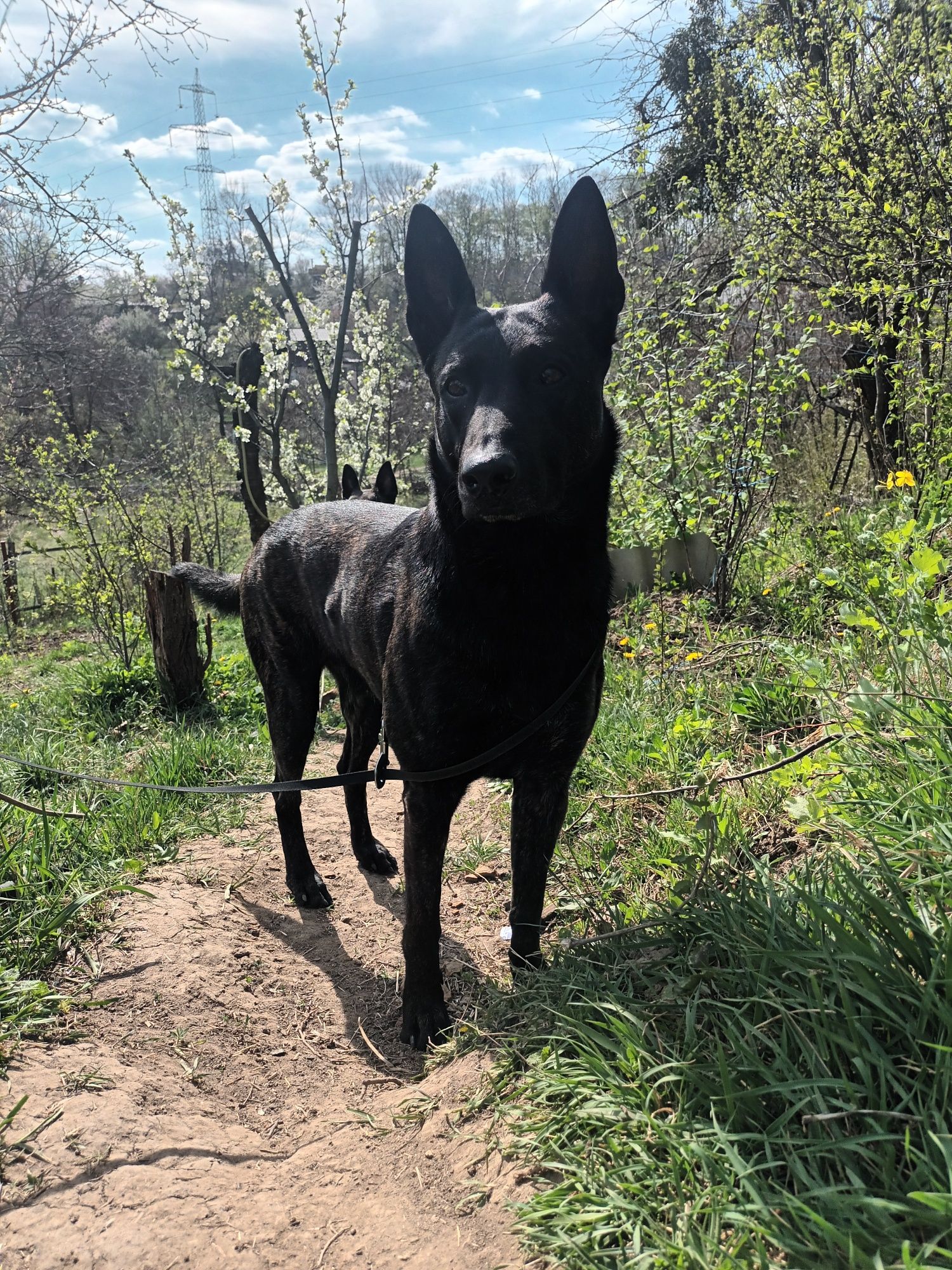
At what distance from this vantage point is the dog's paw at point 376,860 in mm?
3604

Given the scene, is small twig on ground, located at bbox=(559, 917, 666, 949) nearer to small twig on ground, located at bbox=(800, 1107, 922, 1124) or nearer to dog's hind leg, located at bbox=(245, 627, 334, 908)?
small twig on ground, located at bbox=(800, 1107, 922, 1124)

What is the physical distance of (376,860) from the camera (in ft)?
11.8

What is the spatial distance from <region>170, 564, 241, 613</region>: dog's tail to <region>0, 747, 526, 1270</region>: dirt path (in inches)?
51.6

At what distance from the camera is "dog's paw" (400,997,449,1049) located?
242 cm

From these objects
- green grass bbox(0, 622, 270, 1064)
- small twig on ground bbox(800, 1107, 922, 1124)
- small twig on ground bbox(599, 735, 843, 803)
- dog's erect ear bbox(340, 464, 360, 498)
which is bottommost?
green grass bbox(0, 622, 270, 1064)

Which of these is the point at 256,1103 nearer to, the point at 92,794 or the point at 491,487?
the point at 491,487

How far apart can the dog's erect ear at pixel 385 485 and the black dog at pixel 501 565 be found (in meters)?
2.37

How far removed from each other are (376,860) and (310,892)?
38 centimetres

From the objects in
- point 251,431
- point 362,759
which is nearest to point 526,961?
point 362,759

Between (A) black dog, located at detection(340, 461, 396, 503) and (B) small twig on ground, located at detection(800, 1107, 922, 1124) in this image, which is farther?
(A) black dog, located at detection(340, 461, 396, 503)

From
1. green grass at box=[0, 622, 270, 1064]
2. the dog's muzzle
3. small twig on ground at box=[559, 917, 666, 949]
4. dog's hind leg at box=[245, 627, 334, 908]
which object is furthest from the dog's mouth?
green grass at box=[0, 622, 270, 1064]

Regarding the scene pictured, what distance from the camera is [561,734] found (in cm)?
233

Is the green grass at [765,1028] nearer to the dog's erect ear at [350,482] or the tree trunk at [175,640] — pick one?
the dog's erect ear at [350,482]

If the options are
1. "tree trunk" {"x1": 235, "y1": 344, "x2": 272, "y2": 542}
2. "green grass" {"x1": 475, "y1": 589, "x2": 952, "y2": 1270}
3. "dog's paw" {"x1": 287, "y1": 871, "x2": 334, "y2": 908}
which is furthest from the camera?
"tree trunk" {"x1": 235, "y1": 344, "x2": 272, "y2": 542}
